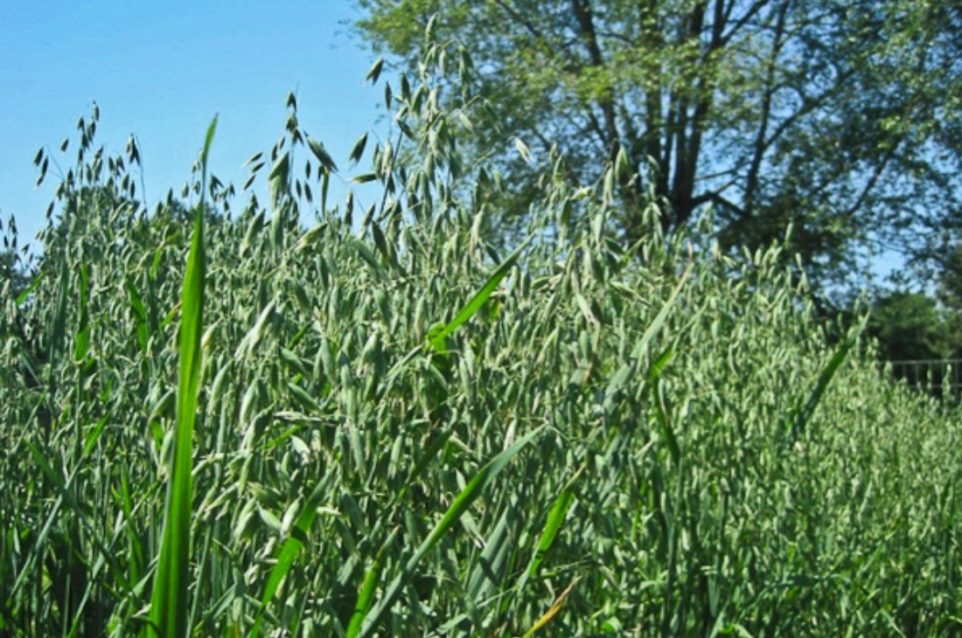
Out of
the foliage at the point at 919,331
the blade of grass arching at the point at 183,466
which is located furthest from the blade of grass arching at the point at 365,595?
the foliage at the point at 919,331

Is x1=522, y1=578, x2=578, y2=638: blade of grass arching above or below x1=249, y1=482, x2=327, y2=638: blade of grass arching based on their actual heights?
below

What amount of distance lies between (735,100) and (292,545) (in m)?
16.9

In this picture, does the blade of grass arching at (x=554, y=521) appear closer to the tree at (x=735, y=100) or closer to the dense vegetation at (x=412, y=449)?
the dense vegetation at (x=412, y=449)

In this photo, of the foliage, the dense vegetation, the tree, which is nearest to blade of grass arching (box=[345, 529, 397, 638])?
the dense vegetation

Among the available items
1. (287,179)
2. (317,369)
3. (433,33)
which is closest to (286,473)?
(317,369)

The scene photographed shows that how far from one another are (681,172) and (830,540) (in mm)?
16785

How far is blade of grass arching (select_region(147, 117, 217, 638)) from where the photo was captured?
1463mm

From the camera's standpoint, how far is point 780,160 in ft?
62.4

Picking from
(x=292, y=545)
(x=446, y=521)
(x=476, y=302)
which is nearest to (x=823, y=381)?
(x=476, y=302)

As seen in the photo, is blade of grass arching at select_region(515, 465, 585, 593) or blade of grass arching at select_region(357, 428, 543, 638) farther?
blade of grass arching at select_region(515, 465, 585, 593)

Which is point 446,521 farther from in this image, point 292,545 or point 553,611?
point 553,611

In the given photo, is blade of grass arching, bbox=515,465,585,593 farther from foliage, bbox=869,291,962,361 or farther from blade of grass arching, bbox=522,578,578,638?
foliage, bbox=869,291,962,361

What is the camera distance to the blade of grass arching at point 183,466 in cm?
146

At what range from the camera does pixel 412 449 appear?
178 cm
